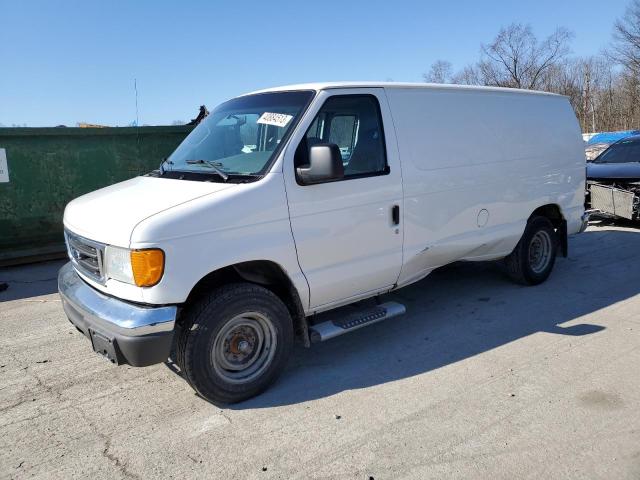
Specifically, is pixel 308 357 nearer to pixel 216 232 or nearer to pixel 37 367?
pixel 216 232

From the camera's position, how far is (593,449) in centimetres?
296

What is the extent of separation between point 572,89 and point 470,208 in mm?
48491

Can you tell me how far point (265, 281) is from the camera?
12.4 feet

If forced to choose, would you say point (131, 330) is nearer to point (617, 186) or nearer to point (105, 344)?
point (105, 344)

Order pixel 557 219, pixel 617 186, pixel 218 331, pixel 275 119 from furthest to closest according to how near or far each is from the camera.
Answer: pixel 617 186
pixel 557 219
pixel 275 119
pixel 218 331

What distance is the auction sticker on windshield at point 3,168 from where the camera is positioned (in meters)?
7.81

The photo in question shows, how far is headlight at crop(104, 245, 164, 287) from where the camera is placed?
10.2 feet

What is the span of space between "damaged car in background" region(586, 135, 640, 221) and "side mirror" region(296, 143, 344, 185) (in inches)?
262

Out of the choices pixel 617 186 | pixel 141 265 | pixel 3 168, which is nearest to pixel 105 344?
pixel 141 265

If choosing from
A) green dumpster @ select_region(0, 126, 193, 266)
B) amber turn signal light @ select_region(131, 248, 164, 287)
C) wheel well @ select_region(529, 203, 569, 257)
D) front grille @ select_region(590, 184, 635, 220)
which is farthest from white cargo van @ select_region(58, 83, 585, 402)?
front grille @ select_region(590, 184, 635, 220)

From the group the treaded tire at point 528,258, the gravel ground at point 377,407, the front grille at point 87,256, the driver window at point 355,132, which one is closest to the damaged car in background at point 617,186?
the treaded tire at point 528,258

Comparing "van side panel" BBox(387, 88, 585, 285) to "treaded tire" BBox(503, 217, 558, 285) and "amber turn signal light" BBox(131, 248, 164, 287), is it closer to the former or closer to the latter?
"treaded tire" BBox(503, 217, 558, 285)

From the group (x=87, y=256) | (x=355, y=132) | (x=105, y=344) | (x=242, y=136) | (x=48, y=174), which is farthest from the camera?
(x=48, y=174)

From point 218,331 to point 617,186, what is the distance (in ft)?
28.2
